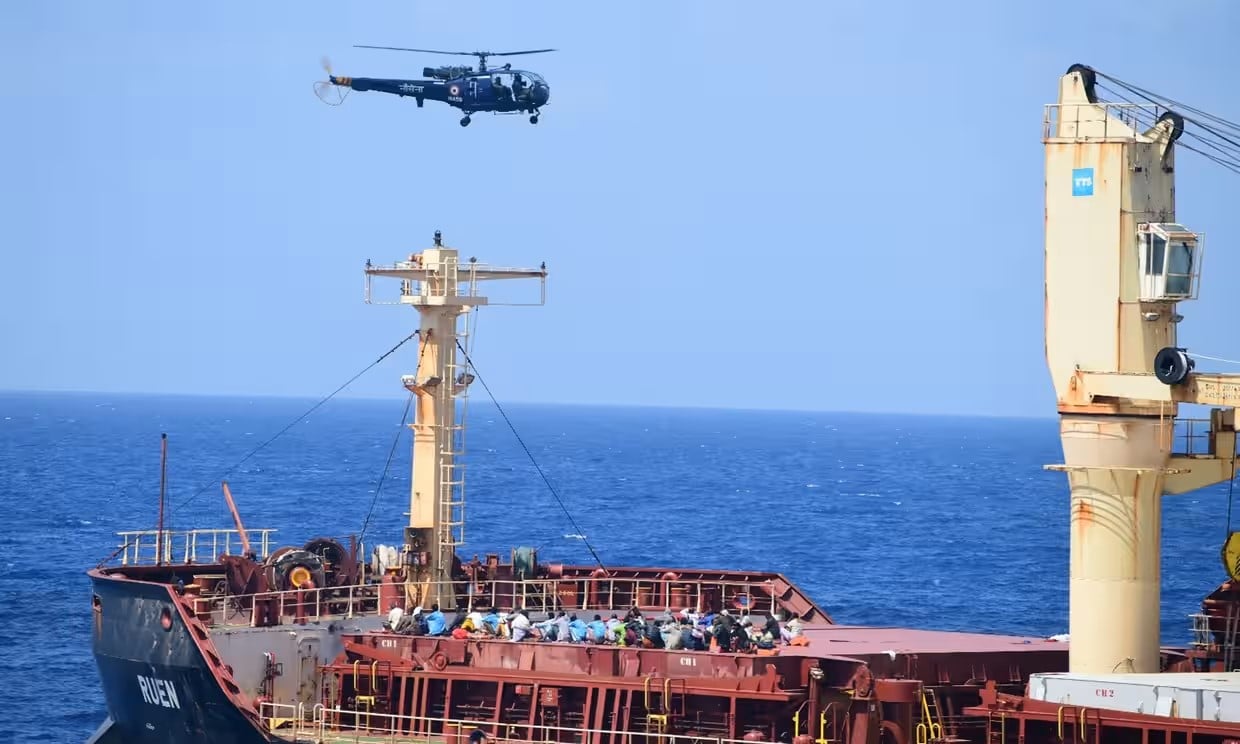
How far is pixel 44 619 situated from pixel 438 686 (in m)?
36.7

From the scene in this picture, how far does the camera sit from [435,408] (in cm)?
3953

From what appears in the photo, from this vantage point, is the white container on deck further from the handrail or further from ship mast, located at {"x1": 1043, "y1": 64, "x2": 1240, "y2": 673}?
the handrail

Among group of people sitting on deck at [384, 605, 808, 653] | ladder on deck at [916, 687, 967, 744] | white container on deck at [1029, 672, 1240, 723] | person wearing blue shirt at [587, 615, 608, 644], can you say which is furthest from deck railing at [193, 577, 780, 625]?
white container on deck at [1029, 672, 1240, 723]

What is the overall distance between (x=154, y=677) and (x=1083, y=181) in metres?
19.0

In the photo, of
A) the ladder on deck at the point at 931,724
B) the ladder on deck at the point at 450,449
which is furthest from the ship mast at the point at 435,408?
the ladder on deck at the point at 931,724

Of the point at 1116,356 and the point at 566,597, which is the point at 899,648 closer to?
the point at 1116,356

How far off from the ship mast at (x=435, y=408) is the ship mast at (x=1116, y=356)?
13.7 m

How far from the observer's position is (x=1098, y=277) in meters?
30.2

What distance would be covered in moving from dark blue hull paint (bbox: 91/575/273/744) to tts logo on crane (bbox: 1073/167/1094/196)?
54.3ft

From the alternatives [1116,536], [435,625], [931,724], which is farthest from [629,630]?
[1116,536]

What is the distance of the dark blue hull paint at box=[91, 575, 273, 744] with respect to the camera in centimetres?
3369

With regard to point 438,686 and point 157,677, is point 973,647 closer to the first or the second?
point 438,686

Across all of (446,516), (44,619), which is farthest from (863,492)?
(446,516)

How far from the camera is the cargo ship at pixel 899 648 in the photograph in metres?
29.7
